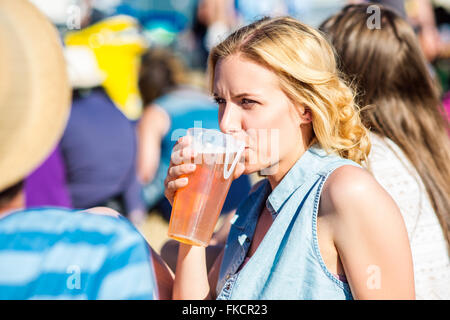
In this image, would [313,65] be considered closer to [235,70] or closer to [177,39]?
[235,70]

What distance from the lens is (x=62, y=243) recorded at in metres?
1.12

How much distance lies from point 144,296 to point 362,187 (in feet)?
2.10

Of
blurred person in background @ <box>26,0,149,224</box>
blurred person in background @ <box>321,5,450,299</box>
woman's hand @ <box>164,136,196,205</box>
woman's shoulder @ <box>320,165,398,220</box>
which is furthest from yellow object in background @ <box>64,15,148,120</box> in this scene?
woman's shoulder @ <box>320,165,398,220</box>

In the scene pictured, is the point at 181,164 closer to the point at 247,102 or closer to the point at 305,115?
the point at 247,102

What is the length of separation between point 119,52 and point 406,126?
4.56 m

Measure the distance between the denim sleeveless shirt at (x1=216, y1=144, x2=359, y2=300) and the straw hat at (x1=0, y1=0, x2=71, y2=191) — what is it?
703 millimetres

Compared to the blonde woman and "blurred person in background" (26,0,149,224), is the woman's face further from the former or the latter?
"blurred person in background" (26,0,149,224)

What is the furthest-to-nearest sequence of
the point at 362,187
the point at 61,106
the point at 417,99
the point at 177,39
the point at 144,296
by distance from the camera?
the point at 177,39 → the point at 417,99 → the point at 61,106 → the point at 362,187 → the point at 144,296

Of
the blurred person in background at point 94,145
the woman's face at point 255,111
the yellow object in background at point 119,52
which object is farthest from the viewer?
the yellow object in background at point 119,52

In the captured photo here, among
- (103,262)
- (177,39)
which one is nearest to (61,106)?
(103,262)

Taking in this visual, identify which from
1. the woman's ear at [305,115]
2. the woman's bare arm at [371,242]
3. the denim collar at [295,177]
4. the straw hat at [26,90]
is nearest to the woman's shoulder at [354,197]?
the woman's bare arm at [371,242]

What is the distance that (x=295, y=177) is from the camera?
1.61m

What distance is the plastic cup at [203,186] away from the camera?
142cm

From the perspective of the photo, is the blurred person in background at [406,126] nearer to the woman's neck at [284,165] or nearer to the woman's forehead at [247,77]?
the woman's neck at [284,165]
